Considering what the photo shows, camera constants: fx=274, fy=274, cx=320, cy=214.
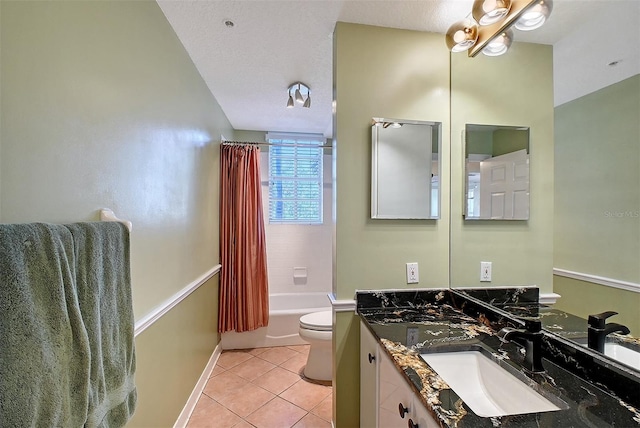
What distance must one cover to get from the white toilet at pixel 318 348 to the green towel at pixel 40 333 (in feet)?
5.89

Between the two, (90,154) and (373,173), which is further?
(373,173)

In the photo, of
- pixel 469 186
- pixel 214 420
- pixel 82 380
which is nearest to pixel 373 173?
pixel 469 186

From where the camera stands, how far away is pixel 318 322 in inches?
94.6

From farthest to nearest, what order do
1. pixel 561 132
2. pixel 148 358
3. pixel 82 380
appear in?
1. pixel 148 358
2. pixel 561 132
3. pixel 82 380

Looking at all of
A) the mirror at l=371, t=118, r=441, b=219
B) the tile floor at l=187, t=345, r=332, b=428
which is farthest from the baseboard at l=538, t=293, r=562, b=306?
the tile floor at l=187, t=345, r=332, b=428

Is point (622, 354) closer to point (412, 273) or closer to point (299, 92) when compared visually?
point (412, 273)

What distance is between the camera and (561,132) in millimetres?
1094

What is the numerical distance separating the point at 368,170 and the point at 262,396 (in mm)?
1909

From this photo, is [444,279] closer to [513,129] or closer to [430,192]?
[430,192]

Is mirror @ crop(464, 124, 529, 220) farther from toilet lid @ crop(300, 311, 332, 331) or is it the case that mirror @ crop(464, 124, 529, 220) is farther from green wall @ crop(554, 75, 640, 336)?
toilet lid @ crop(300, 311, 332, 331)

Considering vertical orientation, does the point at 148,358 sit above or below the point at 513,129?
below

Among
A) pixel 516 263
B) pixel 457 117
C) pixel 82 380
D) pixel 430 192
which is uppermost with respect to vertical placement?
pixel 457 117

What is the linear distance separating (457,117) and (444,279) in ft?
3.21

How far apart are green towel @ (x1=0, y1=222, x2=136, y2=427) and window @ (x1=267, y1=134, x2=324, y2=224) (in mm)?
2745
